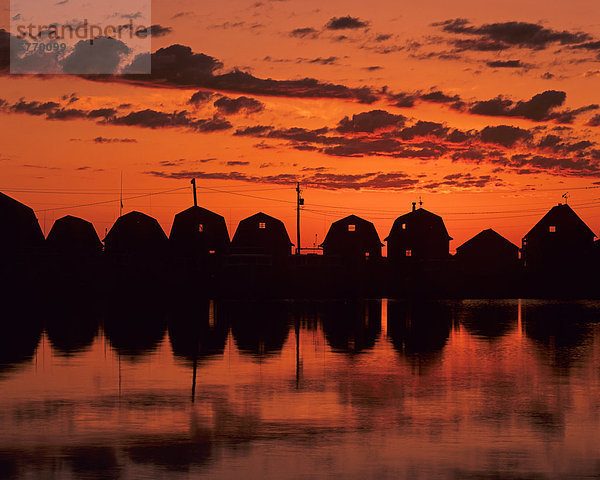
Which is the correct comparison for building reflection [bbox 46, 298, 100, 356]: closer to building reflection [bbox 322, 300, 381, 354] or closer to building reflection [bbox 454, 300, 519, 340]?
building reflection [bbox 322, 300, 381, 354]

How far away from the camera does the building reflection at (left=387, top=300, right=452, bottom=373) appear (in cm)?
2644

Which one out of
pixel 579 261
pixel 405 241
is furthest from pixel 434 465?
pixel 405 241

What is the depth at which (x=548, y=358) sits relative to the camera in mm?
25984

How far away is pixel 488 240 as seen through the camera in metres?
114

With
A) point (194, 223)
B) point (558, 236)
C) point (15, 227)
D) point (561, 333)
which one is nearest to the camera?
point (561, 333)

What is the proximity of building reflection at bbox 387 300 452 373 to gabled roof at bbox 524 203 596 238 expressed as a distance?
59.4 meters

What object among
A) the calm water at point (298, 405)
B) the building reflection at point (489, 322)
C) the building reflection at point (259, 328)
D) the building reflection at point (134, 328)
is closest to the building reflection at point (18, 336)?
the calm water at point (298, 405)

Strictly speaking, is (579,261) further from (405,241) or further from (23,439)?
(23,439)

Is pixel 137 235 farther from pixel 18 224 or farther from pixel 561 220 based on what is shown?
pixel 561 220

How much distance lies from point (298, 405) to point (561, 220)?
9638 cm

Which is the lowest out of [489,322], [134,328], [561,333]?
[561,333]

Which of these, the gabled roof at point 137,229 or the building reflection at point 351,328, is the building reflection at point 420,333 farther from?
the gabled roof at point 137,229

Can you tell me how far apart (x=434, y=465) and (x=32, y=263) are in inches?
2726

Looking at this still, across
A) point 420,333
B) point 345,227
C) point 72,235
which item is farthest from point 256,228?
point 420,333
